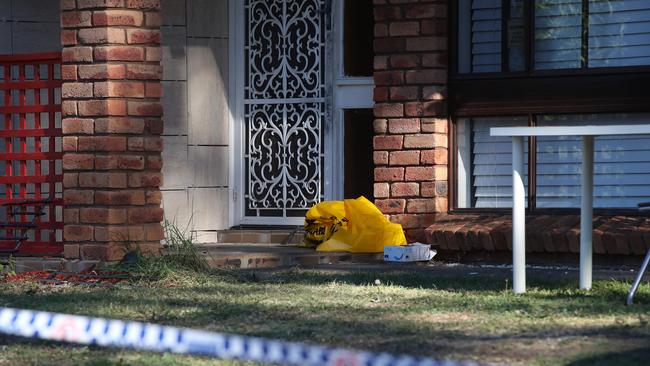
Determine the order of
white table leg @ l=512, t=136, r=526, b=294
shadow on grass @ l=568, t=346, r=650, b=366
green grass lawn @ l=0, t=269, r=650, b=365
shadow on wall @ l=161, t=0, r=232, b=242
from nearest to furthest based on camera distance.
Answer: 1. shadow on grass @ l=568, t=346, r=650, b=366
2. green grass lawn @ l=0, t=269, r=650, b=365
3. white table leg @ l=512, t=136, r=526, b=294
4. shadow on wall @ l=161, t=0, r=232, b=242

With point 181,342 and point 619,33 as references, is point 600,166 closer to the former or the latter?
point 619,33

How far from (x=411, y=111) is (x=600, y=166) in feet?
5.11

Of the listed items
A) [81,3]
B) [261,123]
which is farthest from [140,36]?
[261,123]

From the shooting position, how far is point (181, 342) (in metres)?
4.97

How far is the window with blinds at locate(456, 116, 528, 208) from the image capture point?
9.80 metres

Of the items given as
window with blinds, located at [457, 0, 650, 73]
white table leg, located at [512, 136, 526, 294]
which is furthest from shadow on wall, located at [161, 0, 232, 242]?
white table leg, located at [512, 136, 526, 294]

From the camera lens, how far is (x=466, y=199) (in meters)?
9.91

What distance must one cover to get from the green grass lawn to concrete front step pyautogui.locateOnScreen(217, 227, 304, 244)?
76.3 inches

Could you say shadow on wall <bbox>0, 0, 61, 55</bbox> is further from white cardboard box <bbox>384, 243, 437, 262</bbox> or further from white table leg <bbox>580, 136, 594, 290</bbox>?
white table leg <bbox>580, 136, 594, 290</bbox>

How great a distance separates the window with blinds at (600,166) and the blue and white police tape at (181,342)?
454 centimetres

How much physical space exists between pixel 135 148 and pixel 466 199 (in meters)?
2.74

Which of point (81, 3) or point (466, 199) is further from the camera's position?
point (466, 199)

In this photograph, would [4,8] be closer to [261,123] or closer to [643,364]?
[261,123]

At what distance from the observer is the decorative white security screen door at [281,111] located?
1079 cm
